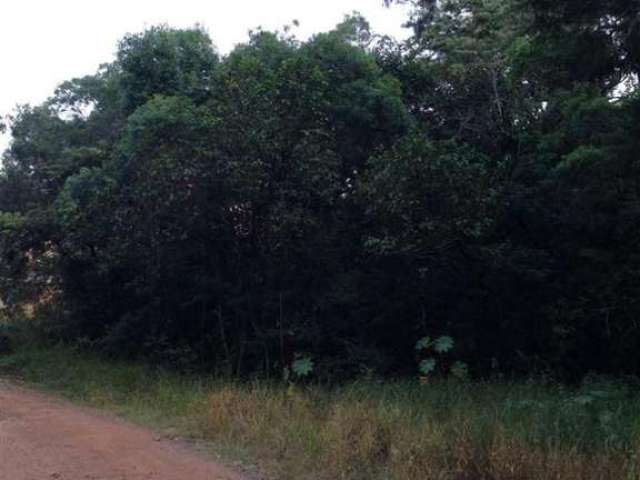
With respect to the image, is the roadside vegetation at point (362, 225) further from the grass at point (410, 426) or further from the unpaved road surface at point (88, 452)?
the unpaved road surface at point (88, 452)

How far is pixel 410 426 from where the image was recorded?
358 inches

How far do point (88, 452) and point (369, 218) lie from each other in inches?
293

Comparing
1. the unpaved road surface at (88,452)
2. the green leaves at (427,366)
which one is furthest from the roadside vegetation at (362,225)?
the unpaved road surface at (88,452)

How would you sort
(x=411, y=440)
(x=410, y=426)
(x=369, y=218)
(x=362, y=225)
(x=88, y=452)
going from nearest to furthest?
(x=411, y=440) → (x=410, y=426) → (x=88, y=452) → (x=369, y=218) → (x=362, y=225)

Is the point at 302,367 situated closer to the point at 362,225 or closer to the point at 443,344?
the point at 443,344

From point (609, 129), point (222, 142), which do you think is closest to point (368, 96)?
point (222, 142)

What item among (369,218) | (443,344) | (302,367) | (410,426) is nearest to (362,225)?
(369,218)

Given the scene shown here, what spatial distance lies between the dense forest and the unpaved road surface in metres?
4.57

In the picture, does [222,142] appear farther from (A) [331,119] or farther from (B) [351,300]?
(B) [351,300]

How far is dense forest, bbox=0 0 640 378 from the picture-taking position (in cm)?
1467

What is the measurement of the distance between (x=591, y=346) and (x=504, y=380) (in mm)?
3464

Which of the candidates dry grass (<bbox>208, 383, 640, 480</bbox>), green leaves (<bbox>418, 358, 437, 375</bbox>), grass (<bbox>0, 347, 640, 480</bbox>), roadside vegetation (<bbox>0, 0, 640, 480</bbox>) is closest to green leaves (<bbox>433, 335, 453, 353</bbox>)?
roadside vegetation (<bbox>0, 0, 640, 480</bbox>)

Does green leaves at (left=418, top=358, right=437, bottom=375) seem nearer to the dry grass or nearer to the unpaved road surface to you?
the dry grass

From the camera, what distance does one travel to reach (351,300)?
15.4 m
